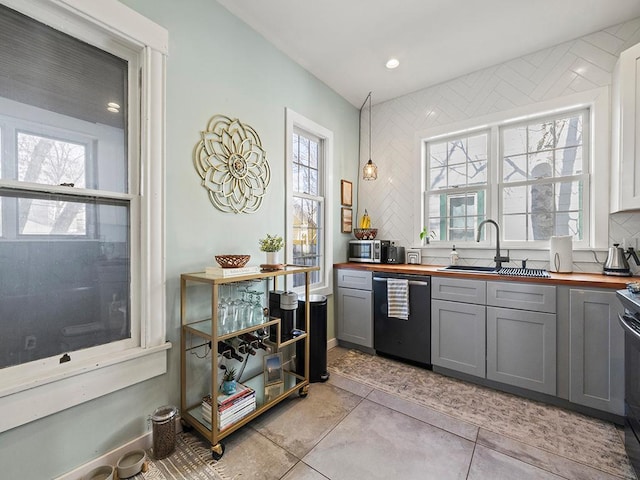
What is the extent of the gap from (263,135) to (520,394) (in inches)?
118

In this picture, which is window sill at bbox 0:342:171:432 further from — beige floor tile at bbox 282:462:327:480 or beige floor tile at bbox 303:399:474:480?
Answer: beige floor tile at bbox 303:399:474:480

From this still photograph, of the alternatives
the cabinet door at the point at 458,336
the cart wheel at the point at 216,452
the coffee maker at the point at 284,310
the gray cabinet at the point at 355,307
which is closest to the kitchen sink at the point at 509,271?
the cabinet door at the point at 458,336

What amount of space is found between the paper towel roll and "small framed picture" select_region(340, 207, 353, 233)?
2046 mm

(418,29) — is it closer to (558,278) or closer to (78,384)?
(558,278)

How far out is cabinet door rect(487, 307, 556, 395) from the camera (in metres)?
2.09

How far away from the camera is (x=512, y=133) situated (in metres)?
2.87

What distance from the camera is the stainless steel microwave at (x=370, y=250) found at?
324 cm

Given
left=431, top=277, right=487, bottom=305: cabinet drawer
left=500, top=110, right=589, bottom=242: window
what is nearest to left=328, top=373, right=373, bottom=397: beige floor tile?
left=431, top=277, right=487, bottom=305: cabinet drawer

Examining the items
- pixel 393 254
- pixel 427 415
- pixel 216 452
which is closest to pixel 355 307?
pixel 393 254

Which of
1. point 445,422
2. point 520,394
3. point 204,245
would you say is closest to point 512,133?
point 520,394

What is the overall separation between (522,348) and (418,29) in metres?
2.76

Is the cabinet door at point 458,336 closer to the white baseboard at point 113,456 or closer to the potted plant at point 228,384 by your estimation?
the potted plant at point 228,384

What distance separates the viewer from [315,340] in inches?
96.2

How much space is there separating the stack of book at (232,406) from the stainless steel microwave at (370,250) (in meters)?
1.97
